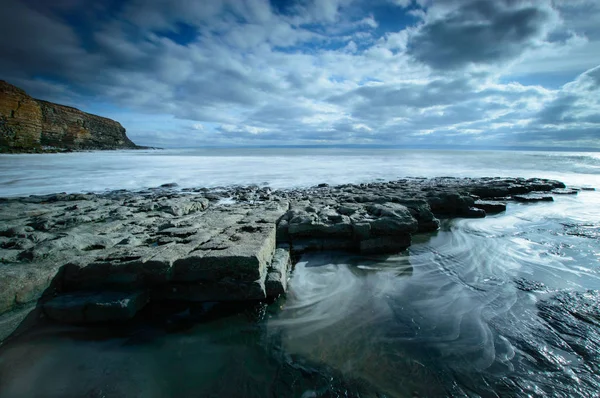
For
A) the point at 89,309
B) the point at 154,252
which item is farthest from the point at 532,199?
the point at 89,309

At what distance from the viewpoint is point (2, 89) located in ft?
137

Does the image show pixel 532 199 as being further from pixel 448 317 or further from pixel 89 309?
pixel 89 309

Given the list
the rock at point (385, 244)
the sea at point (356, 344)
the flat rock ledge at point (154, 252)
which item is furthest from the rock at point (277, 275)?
the rock at point (385, 244)

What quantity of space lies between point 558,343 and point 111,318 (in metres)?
4.81

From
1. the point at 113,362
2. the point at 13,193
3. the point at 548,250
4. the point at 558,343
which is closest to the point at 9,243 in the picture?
the point at 113,362

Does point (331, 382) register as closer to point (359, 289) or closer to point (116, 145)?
point (359, 289)

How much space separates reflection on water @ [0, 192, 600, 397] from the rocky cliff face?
54489mm

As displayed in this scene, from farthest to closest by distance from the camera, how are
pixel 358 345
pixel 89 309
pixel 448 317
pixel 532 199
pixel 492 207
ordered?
pixel 532 199 → pixel 492 207 → pixel 448 317 → pixel 89 309 → pixel 358 345

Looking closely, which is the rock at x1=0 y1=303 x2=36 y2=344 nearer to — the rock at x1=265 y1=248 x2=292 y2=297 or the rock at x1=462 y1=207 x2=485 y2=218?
the rock at x1=265 y1=248 x2=292 y2=297

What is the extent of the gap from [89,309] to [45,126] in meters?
68.5

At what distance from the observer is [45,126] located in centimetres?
5125

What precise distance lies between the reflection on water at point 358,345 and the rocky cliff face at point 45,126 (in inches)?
2145

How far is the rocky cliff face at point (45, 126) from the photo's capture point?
41438 mm

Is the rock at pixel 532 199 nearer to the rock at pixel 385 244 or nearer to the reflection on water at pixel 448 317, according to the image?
the reflection on water at pixel 448 317
